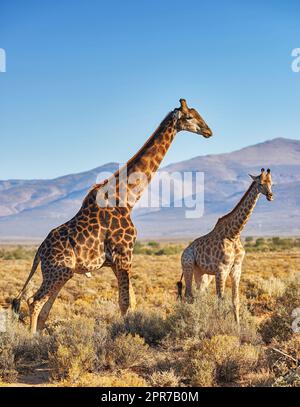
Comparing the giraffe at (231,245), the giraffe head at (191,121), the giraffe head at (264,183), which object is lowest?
the giraffe at (231,245)

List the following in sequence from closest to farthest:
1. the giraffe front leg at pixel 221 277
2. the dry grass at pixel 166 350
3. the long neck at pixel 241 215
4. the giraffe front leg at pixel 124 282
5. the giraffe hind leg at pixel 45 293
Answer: the dry grass at pixel 166 350 < the giraffe hind leg at pixel 45 293 < the giraffe front leg at pixel 124 282 < the giraffe front leg at pixel 221 277 < the long neck at pixel 241 215

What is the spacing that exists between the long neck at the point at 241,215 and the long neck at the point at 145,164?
1914mm

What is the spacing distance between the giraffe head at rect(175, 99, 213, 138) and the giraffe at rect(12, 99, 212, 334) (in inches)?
28.6

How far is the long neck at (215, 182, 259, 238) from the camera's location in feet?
37.8

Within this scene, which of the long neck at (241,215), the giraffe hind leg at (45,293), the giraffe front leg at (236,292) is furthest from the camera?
the long neck at (241,215)

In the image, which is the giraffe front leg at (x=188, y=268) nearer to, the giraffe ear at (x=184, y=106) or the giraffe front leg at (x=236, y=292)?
the giraffe front leg at (x=236, y=292)

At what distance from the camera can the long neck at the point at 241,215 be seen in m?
11.5

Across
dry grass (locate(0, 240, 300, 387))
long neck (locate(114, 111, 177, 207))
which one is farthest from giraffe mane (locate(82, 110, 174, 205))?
dry grass (locate(0, 240, 300, 387))

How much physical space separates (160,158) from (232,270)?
8.25 feet

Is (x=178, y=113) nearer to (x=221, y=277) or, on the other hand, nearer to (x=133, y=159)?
(x=133, y=159)

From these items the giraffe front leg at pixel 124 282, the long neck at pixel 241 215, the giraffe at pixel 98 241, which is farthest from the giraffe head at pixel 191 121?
the giraffe front leg at pixel 124 282

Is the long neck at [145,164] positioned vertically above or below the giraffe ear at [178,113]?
below

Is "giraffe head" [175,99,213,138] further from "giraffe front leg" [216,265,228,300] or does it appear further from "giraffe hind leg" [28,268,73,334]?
"giraffe hind leg" [28,268,73,334]
